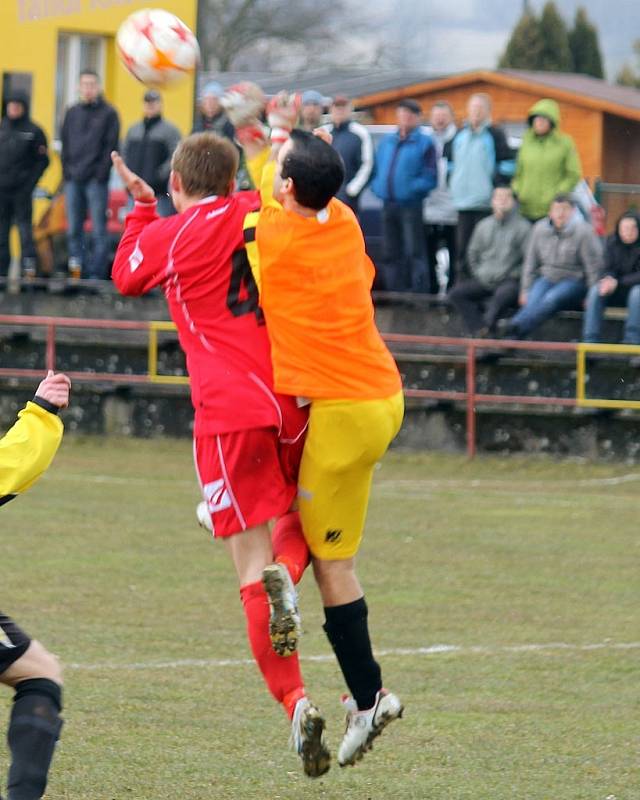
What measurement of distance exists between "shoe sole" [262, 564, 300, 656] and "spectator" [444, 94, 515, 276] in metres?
11.2

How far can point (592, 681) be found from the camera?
24.6 ft

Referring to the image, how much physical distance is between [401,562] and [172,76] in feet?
15.2

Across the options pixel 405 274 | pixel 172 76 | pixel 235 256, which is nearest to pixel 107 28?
pixel 405 274

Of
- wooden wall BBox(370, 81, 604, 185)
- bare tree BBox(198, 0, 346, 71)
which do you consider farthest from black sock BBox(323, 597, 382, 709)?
bare tree BBox(198, 0, 346, 71)

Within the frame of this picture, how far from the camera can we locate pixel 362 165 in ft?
54.4

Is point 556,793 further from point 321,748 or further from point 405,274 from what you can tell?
point 405,274

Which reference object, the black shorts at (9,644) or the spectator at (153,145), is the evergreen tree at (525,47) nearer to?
the spectator at (153,145)

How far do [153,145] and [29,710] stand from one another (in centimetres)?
1297

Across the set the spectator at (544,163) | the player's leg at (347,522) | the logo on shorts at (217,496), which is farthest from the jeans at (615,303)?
the logo on shorts at (217,496)

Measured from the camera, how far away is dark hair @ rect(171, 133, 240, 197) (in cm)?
577

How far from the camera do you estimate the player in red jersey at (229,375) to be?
18.6ft

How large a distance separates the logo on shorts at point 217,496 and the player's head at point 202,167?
Result: 961 millimetres

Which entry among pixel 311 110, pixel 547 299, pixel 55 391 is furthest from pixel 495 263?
pixel 55 391

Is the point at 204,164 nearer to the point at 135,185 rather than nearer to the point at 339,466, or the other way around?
the point at 135,185
